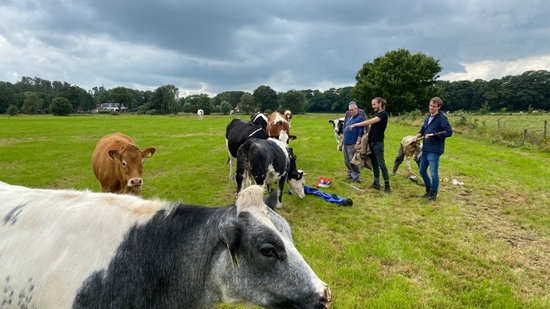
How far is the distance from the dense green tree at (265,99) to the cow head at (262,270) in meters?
95.6

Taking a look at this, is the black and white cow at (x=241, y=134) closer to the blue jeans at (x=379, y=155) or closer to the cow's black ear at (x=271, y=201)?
the blue jeans at (x=379, y=155)

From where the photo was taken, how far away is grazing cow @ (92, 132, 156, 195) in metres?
5.97

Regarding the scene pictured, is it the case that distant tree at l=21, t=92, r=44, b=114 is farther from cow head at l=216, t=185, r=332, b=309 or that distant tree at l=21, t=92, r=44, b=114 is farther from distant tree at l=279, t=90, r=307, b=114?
cow head at l=216, t=185, r=332, b=309

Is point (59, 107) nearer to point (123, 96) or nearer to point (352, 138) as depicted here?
point (123, 96)

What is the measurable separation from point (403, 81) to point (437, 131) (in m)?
49.3

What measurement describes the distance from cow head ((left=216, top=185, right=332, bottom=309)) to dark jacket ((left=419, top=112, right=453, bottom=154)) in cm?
655

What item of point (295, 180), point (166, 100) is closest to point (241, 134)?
point (295, 180)

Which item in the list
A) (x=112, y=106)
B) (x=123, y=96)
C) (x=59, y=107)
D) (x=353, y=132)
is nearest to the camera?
(x=353, y=132)

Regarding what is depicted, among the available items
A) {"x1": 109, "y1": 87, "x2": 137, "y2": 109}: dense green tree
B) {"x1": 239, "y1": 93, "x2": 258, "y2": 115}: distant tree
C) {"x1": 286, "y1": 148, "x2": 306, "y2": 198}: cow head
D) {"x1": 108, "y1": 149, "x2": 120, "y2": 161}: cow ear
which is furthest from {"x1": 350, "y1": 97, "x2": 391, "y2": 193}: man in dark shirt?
{"x1": 109, "y1": 87, "x2": 137, "y2": 109}: dense green tree

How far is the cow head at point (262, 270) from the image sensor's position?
196cm

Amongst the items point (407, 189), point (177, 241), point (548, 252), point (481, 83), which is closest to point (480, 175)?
point (407, 189)

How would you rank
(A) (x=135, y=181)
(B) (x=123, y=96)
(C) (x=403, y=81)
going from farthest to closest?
(B) (x=123, y=96) < (C) (x=403, y=81) < (A) (x=135, y=181)

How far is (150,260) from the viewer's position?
2068 millimetres

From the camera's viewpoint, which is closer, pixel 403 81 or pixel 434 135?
pixel 434 135
